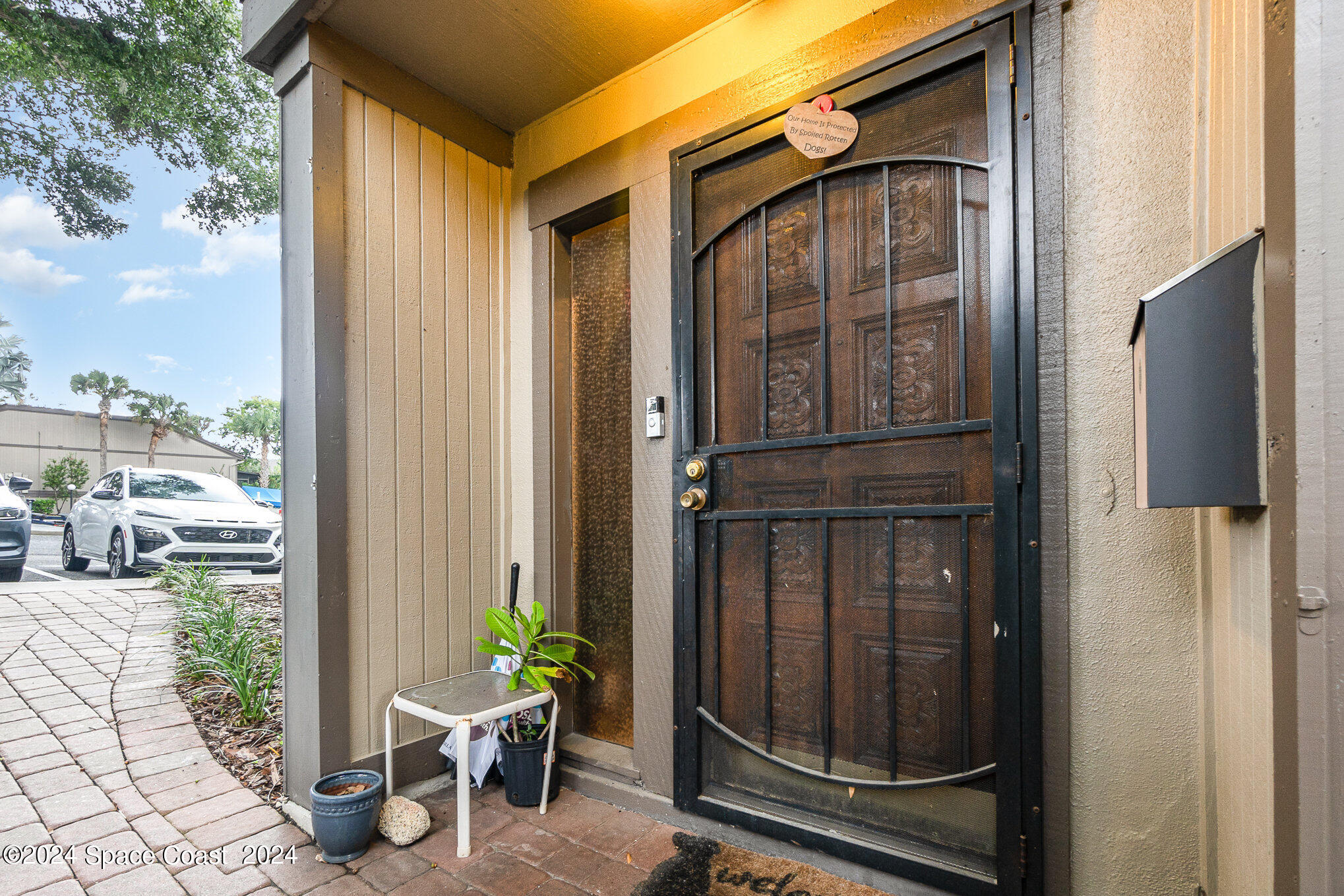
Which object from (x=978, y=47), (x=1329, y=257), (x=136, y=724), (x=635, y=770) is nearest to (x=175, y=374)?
(x=136, y=724)

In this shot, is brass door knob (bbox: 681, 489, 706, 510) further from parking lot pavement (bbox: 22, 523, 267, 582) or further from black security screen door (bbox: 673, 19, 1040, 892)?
parking lot pavement (bbox: 22, 523, 267, 582)

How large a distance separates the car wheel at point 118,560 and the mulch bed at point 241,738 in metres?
1.82

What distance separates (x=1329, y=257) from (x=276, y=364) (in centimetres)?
256

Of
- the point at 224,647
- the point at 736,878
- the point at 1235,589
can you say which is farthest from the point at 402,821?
the point at 1235,589

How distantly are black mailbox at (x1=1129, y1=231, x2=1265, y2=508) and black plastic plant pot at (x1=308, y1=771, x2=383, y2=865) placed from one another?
2.13 metres

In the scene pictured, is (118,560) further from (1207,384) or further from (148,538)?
(1207,384)

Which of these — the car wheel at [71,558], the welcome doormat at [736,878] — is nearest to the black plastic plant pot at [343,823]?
the welcome doormat at [736,878]

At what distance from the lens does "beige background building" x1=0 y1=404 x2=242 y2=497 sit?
3.11 m

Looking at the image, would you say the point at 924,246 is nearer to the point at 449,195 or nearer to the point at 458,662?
the point at 449,195

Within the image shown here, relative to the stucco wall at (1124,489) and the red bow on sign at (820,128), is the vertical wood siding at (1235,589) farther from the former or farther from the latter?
the red bow on sign at (820,128)

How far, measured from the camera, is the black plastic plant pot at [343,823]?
1.68 metres

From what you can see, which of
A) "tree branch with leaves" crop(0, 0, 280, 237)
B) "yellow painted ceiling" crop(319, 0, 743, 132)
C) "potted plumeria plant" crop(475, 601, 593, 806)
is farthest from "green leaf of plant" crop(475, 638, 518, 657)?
"tree branch with leaves" crop(0, 0, 280, 237)

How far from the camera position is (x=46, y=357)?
3277mm

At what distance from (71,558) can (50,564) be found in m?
0.11
